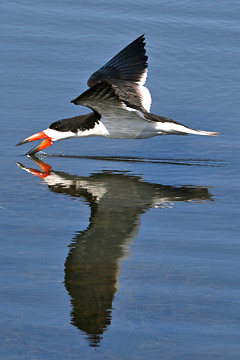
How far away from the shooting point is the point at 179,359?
4254 mm

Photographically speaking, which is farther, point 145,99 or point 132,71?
point 132,71

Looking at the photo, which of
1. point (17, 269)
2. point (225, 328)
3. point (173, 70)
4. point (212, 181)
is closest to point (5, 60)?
point (173, 70)

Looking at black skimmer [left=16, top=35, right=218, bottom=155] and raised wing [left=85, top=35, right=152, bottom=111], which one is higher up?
raised wing [left=85, top=35, right=152, bottom=111]

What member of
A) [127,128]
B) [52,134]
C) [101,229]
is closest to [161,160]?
[127,128]

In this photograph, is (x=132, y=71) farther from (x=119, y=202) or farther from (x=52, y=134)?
(x=119, y=202)

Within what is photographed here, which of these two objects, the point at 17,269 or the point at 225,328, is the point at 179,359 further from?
the point at 17,269

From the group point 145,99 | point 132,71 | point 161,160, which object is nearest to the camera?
point 161,160

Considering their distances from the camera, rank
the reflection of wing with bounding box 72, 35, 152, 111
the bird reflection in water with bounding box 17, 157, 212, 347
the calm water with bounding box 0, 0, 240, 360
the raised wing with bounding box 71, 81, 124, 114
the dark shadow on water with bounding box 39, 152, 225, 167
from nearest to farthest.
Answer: the calm water with bounding box 0, 0, 240, 360 → the bird reflection in water with bounding box 17, 157, 212, 347 → the raised wing with bounding box 71, 81, 124, 114 → the dark shadow on water with bounding box 39, 152, 225, 167 → the reflection of wing with bounding box 72, 35, 152, 111

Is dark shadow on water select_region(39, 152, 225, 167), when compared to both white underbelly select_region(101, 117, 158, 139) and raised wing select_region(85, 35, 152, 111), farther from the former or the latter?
raised wing select_region(85, 35, 152, 111)

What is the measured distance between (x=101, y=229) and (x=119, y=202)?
0.66 meters

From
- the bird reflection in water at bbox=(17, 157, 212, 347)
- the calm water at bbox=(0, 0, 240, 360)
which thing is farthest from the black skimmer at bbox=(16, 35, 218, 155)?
the bird reflection in water at bbox=(17, 157, 212, 347)

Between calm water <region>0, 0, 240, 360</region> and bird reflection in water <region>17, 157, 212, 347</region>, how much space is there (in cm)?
1

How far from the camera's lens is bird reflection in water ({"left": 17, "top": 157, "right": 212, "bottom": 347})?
4770mm

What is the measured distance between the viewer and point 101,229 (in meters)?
6.15
